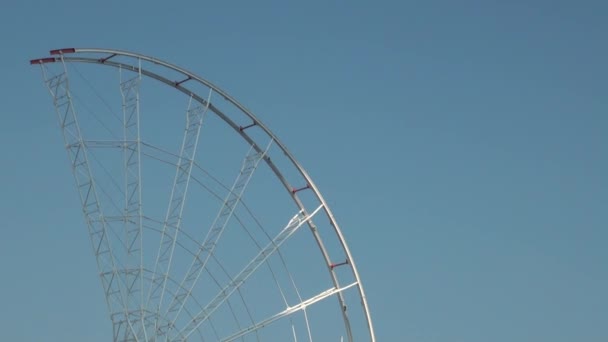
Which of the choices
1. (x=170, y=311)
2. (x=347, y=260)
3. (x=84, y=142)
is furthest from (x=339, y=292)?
(x=84, y=142)

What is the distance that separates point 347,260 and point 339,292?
2.93 m

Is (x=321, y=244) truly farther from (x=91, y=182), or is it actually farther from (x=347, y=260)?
(x=91, y=182)

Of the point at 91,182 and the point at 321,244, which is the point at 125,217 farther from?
the point at 321,244

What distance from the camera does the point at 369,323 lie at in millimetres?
147625

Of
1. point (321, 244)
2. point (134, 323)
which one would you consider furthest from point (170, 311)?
point (321, 244)

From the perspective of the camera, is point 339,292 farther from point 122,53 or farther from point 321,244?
point 122,53

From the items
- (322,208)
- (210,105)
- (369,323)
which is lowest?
(369,323)

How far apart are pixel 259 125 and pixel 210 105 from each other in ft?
13.8

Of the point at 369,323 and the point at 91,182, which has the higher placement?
the point at 91,182

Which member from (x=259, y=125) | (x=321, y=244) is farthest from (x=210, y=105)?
(x=321, y=244)

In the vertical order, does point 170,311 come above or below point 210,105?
below

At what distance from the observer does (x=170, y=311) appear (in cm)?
14538

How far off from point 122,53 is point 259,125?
12.3 m

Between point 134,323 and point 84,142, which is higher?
point 84,142
